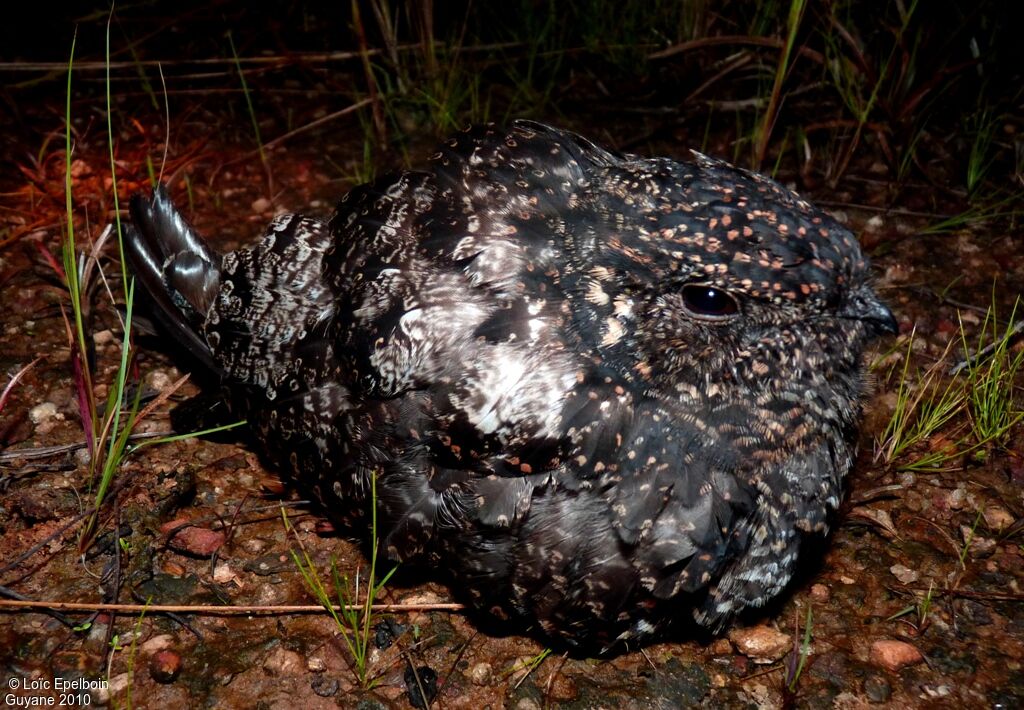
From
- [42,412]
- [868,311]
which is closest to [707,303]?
[868,311]

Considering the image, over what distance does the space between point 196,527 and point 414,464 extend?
72cm

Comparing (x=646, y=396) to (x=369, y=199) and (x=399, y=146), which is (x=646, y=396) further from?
(x=399, y=146)

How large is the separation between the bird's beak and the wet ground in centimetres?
56

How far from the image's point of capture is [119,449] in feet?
7.32

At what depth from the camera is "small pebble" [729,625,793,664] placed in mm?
2168

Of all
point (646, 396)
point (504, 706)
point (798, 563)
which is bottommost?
point (504, 706)

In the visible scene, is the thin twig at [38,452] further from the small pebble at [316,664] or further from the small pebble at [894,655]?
the small pebble at [894,655]

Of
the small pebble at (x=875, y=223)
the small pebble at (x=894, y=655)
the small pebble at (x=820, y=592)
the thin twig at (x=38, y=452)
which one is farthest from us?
the small pebble at (x=875, y=223)

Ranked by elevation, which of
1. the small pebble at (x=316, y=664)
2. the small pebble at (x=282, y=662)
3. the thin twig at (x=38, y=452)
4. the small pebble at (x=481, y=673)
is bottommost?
the small pebble at (x=481, y=673)

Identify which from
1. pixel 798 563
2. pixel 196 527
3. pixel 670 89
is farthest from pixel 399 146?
pixel 798 563

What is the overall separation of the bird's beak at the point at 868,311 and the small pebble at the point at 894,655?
760mm

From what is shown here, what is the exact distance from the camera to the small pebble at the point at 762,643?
7.11 feet

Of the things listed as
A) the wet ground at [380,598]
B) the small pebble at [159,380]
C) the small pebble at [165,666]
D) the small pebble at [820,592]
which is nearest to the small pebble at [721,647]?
the wet ground at [380,598]

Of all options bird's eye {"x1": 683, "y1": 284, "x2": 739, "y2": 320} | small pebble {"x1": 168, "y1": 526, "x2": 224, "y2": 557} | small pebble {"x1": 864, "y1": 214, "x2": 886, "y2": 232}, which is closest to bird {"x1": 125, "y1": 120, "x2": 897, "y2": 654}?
bird's eye {"x1": 683, "y1": 284, "x2": 739, "y2": 320}
